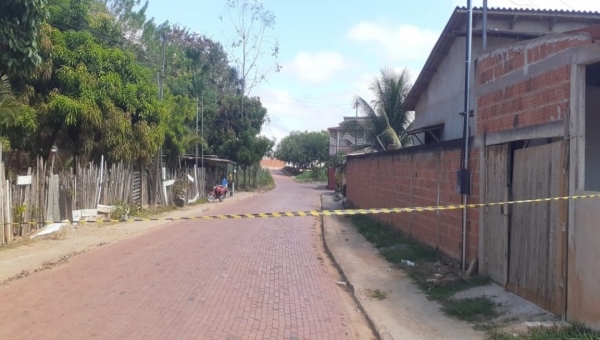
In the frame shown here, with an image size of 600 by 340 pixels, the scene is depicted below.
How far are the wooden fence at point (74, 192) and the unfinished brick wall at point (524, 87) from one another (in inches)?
310

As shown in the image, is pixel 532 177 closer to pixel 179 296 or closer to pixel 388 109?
pixel 179 296

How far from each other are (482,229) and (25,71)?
8052 mm

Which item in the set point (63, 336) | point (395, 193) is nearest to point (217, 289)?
point (63, 336)

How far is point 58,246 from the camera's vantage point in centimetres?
1400

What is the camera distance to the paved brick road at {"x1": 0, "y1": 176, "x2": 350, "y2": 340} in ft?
22.5

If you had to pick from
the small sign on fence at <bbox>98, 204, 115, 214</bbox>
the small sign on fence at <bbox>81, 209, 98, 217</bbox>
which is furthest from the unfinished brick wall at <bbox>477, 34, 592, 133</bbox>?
the small sign on fence at <bbox>98, 204, 115, 214</bbox>

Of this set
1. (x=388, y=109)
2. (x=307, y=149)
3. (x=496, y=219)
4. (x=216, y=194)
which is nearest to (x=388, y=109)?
(x=388, y=109)

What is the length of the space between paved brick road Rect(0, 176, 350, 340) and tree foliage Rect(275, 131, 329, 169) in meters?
76.7

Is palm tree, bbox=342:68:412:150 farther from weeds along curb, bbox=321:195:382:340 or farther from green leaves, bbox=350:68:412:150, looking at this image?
weeds along curb, bbox=321:195:382:340

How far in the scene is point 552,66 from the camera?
7305 mm

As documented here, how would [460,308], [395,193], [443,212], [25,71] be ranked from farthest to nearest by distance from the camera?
[395,193] < [443,212] < [25,71] < [460,308]

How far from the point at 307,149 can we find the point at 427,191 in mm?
80415

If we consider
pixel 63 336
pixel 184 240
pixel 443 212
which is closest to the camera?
pixel 63 336

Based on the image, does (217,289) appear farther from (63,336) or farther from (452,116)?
(452,116)
